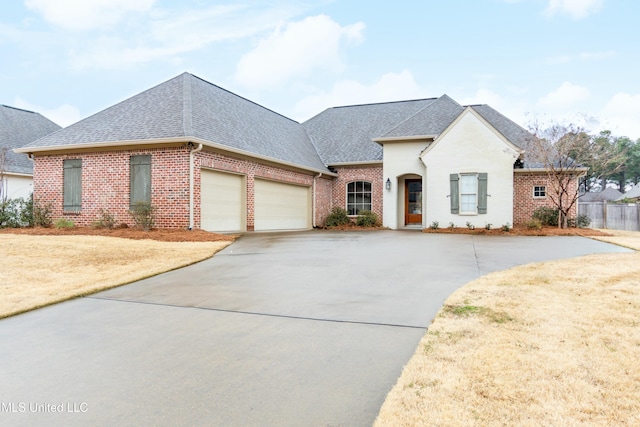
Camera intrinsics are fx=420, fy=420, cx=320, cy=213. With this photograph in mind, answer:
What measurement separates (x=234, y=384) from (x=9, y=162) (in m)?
22.2

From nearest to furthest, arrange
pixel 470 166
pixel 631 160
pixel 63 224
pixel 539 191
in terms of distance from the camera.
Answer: pixel 63 224
pixel 470 166
pixel 539 191
pixel 631 160

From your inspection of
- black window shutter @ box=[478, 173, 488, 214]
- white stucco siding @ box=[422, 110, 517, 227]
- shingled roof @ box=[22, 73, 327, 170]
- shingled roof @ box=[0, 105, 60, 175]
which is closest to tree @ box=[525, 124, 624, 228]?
white stucco siding @ box=[422, 110, 517, 227]

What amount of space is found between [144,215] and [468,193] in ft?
40.8

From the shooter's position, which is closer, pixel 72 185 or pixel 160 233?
pixel 160 233

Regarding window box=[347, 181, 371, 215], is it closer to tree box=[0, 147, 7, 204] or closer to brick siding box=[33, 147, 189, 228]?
brick siding box=[33, 147, 189, 228]

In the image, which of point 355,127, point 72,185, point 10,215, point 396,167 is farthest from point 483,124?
point 10,215

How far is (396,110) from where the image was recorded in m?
23.5

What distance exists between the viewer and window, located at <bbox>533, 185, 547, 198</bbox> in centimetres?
1856

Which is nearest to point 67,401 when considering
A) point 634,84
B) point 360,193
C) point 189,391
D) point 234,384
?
point 189,391

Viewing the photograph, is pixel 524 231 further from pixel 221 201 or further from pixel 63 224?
pixel 63 224

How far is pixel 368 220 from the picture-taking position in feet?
65.1

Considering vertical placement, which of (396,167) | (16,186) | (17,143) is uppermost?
(17,143)

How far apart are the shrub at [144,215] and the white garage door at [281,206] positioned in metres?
4.29

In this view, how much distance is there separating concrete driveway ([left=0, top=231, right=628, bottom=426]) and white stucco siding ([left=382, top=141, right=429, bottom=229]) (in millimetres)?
12086
